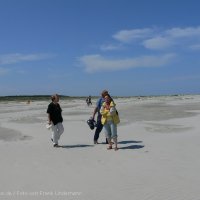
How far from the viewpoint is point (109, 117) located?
13.1 m

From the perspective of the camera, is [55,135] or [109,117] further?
[55,135]

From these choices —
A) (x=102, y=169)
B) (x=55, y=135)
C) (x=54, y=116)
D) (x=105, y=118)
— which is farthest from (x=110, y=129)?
(x=102, y=169)

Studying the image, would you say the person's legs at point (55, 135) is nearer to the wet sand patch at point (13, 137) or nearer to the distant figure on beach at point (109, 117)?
the distant figure on beach at point (109, 117)

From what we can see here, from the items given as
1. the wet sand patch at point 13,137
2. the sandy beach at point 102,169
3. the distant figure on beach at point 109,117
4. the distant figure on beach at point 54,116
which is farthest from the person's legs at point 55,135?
the wet sand patch at point 13,137

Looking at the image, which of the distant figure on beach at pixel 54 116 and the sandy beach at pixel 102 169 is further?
the distant figure on beach at pixel 54 116

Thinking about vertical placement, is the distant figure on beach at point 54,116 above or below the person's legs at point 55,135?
above

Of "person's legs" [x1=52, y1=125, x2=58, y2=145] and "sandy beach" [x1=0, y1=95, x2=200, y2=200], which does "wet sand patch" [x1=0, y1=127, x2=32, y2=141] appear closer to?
"sandy beach" [x1=0, y1=95, x2=200, y2=200]

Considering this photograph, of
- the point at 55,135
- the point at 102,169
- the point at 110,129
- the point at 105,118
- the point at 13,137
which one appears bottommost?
the point at 102,169

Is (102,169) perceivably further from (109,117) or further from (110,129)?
(110,129)

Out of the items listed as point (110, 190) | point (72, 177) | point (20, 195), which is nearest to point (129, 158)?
point (72, 177)

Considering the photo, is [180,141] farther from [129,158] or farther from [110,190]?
[110,190]

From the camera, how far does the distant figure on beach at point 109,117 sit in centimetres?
1298

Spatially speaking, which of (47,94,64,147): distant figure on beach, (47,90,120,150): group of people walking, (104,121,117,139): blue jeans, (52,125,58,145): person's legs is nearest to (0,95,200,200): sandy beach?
(52,125,58,145): person's legs

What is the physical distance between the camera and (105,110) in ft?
43.2
